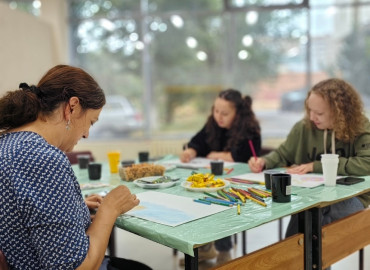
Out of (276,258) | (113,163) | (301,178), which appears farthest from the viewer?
(113,163)

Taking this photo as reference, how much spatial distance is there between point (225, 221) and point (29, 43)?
13.6ft

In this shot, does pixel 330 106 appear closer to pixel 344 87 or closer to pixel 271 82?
pixel 344 87

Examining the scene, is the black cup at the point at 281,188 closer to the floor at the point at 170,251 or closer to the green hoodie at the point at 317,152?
the green hoodie at the point at 317,152

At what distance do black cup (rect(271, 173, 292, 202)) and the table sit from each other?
26 millimetres

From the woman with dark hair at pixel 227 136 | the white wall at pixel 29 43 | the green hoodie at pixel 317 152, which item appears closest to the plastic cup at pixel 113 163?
the woman with dark hair at pixel 227 136

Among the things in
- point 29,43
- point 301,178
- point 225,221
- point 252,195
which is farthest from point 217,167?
point 29,43

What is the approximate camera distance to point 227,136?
2869 millimetres

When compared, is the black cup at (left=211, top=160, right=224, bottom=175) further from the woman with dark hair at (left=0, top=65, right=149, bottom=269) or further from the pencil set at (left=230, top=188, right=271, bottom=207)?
the woman with dark hair at (left=0, top=65, right=149, bottom=269)

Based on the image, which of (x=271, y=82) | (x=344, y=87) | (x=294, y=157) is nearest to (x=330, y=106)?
(x=344, y=87)

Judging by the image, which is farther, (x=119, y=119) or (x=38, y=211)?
(x=119, y=119)

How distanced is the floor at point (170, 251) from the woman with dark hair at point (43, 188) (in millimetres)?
1607

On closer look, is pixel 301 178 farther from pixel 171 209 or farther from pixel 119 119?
pixel 119 119

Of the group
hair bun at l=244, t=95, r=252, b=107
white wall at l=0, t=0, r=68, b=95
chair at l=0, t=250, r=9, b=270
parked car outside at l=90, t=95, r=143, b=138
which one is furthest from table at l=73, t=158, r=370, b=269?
parked car outside at l=90, t=95, r=143, b=138

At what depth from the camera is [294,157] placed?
227 cm
